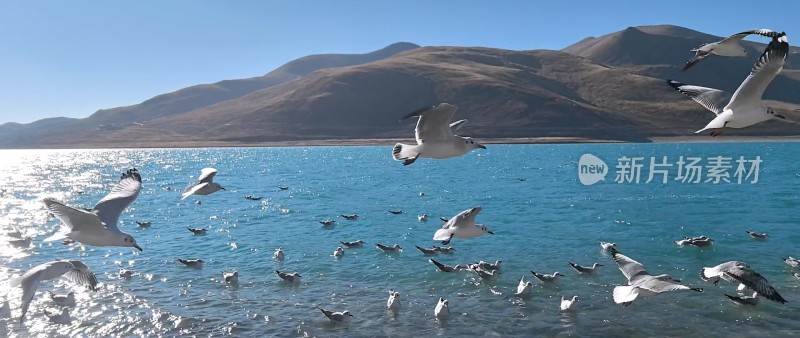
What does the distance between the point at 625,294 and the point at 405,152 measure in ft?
16.9

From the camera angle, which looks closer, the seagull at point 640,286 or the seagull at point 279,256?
the seagull at point 640,286

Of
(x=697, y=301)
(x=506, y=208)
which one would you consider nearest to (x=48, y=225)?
(x=506, y=208)

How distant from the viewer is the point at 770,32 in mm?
8781

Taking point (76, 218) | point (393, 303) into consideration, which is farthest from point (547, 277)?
point (76, 218)

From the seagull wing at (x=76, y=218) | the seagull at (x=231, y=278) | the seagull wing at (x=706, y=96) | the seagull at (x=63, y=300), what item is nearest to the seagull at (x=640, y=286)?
the seagull wing at (x=706, y=96)

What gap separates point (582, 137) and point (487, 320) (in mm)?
146529

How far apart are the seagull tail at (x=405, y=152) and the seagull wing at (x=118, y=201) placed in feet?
19.5

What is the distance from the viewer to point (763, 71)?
9.80m

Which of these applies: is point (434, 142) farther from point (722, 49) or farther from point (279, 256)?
point (279, 256)

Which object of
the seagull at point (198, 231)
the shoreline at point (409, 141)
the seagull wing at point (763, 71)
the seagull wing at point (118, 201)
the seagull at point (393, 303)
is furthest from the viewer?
the shoreline at point (409, 141)

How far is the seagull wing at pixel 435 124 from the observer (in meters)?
11.3

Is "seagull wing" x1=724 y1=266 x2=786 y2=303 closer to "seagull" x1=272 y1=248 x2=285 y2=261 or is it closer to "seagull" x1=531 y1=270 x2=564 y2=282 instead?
"seagull" x1=531 y1=270 x2=564 y2=282

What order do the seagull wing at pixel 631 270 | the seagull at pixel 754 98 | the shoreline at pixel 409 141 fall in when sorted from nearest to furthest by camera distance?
the seagull at pixel 754 98
the seagull wing at pixel 631 270
the shoreline at pixel 409 141

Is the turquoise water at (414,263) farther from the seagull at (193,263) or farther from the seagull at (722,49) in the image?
the seagull at (722,49)
